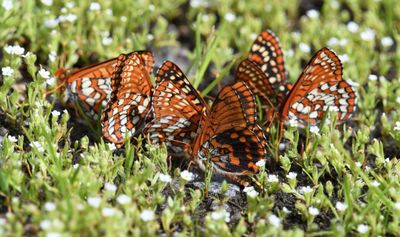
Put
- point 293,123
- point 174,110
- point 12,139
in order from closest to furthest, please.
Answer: point 12,139 → point 174,110 → point 293,123

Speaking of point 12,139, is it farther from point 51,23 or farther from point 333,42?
point 333,42

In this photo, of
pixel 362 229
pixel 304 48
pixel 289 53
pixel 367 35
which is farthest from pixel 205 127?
pixel 367 35

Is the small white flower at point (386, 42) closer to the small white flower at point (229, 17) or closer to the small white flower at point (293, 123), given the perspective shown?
the small white flower at point (229, 17)

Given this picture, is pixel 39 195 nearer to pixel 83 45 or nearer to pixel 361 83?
pixel 83 45

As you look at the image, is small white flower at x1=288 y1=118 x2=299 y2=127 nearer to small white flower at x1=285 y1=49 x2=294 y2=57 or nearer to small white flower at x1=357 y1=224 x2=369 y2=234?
small white flower at x1=357 y1=224 x2=369 y2=234

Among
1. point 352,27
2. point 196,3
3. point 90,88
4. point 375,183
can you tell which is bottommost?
point 375,183

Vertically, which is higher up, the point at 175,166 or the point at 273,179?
the point at 175,166

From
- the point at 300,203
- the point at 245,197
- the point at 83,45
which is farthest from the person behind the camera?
the point at 83,45

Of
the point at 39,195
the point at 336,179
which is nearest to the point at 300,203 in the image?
the point at 336,179
